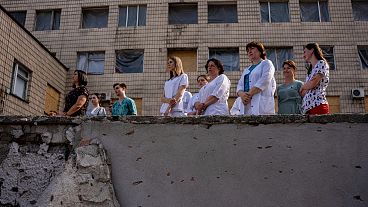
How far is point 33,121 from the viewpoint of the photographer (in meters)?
3.30

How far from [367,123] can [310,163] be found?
590 millimetres

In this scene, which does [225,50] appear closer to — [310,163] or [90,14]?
[90,14]

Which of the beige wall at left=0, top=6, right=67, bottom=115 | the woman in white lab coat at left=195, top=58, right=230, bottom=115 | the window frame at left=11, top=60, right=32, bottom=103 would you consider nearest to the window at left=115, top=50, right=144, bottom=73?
the beige wall at left=0, top=6, right=67, bottom=115

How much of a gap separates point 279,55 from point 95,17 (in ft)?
24.3

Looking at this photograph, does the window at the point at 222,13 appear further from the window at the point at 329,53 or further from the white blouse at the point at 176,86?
the white blouse at the point at 176,86

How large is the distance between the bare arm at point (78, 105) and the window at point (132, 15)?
10.3 meters

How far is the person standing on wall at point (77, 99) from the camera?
474 centimetres

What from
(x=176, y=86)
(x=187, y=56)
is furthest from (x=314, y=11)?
(x=176, y=86)

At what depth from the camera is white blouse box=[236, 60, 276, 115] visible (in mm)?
4223

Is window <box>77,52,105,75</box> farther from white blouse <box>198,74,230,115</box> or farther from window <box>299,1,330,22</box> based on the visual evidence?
white blouse <box>198,74,230,115</box>

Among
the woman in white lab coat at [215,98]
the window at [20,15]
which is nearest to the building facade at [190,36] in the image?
the window at [20,15]

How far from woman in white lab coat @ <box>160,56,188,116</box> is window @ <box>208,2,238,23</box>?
9.81m

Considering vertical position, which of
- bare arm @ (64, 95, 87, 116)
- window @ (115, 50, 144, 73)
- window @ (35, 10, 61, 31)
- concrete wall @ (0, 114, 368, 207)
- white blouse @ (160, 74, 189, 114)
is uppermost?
window @ (35, 10, 61, 31)

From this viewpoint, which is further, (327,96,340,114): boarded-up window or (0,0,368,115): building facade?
(0,0,368,115): building facade
